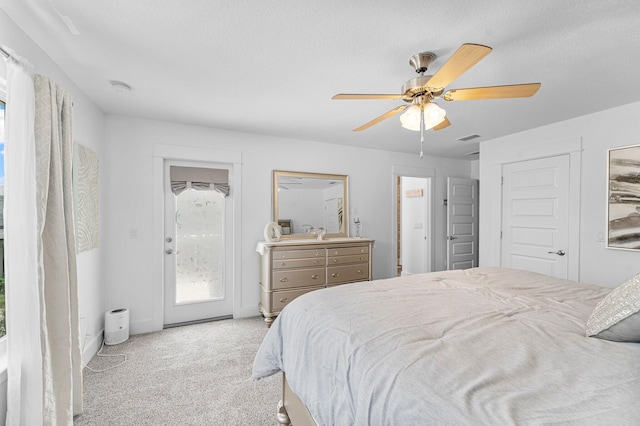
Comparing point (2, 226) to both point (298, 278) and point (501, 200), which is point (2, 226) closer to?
point (298, 278)

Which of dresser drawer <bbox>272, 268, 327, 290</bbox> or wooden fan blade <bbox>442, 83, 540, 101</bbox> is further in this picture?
dresser drawer <bbox>272, 268, 327, 290</bbox>

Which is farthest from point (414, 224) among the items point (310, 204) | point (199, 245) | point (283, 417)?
point (283, 417)

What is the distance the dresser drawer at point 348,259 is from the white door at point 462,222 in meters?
1.84

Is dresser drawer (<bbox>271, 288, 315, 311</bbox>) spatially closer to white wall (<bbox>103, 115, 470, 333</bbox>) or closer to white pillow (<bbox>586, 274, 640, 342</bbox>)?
white wall (<bbox>103, 115, 470, 333</bbox>)

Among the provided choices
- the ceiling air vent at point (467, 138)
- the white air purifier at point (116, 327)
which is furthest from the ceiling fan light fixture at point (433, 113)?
the white air purifier at point (116, 327)

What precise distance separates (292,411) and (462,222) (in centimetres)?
432

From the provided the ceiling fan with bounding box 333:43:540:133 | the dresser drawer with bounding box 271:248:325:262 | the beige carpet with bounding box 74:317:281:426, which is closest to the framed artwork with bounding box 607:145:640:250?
the ceiling fan with bounding box 333:43:540:133

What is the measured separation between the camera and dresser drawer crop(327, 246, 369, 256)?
12.0ft

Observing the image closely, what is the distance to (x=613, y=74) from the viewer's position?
83.1 inches

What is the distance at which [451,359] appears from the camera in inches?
37.7

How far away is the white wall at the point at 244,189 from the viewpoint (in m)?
3.06

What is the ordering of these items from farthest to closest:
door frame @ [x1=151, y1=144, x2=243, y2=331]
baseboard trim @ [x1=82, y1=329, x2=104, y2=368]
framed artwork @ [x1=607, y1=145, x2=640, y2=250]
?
door frame @ [x1=151, y1=144, x2=243, y2=331], framed artwork @ [x1=607, y1=145, x2=640, y2=250], baseboard trim @ [x1=82, y1=329, x2=104, y2=368]

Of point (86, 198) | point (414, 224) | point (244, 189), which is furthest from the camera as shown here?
point (414, 224)

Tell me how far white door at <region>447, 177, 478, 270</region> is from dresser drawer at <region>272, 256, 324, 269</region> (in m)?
2.52
